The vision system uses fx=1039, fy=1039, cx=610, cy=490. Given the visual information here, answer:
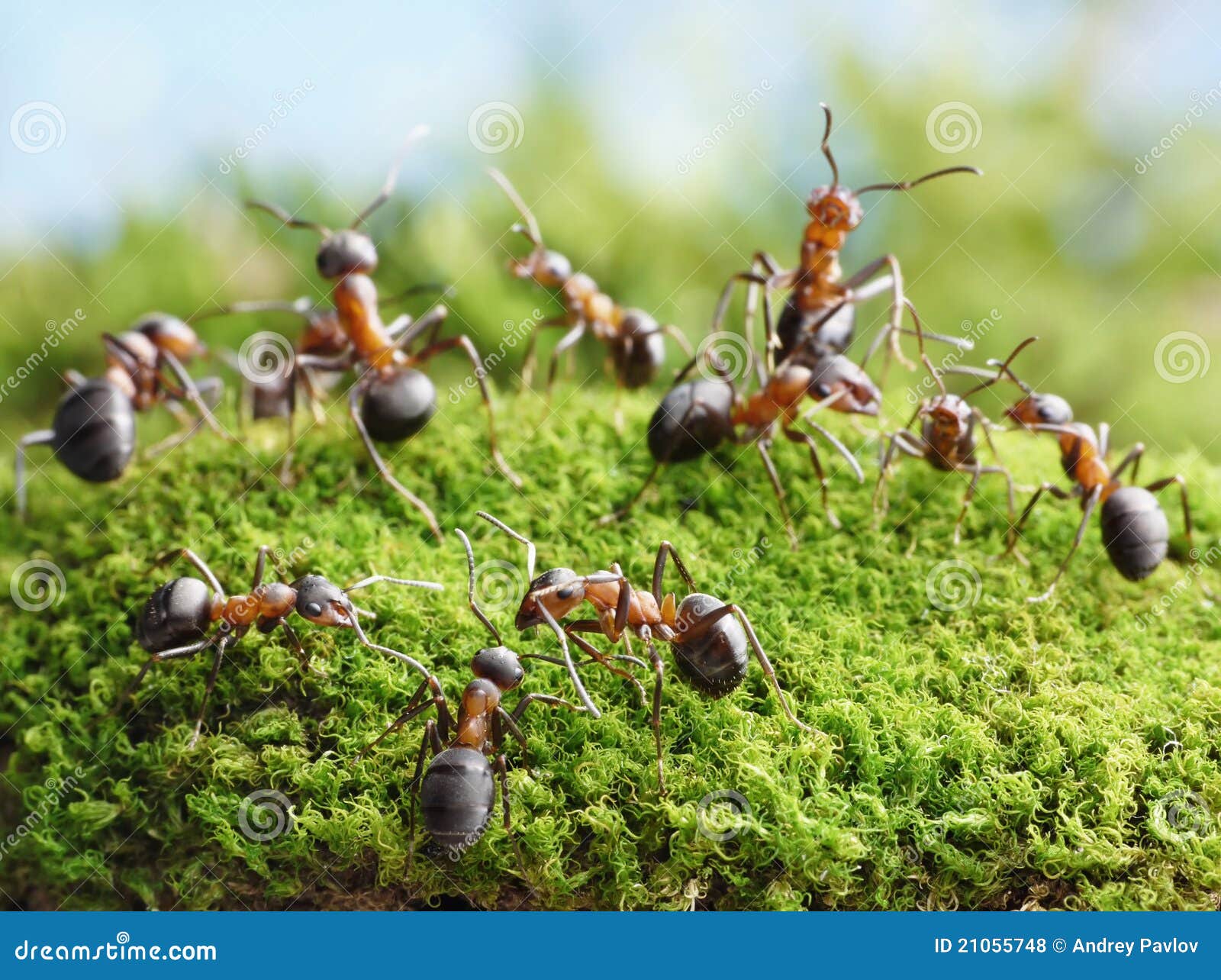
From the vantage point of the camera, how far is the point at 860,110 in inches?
222

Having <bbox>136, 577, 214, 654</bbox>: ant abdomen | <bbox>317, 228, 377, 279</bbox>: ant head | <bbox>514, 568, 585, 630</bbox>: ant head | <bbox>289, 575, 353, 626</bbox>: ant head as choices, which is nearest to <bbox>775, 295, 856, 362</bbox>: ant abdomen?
<bbox>514, 568, 585, 630</bbox>: ant head

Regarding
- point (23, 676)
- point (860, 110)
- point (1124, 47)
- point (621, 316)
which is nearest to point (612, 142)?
point (860, 110)

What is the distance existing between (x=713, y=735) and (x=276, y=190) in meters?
4.25

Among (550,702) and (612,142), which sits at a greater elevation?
(612,142)

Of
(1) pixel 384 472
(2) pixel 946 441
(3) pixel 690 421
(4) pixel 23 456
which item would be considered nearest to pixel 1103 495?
(2) pixel 946 441

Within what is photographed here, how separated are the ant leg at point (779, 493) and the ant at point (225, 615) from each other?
102 centimetres

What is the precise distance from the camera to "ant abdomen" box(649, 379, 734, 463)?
10.3ft

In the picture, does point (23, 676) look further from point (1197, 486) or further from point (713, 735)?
point (1197, 486)

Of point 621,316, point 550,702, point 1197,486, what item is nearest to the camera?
point 550,702

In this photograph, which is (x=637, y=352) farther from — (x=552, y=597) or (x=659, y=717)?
(x=659, y=717)

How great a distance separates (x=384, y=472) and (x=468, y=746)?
116cm

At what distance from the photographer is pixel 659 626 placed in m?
2.42

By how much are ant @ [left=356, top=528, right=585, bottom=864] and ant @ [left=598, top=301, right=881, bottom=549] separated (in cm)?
83

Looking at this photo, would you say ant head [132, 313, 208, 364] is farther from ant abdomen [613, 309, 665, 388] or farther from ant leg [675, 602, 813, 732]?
ant leg [675, 602, 813, 732]
